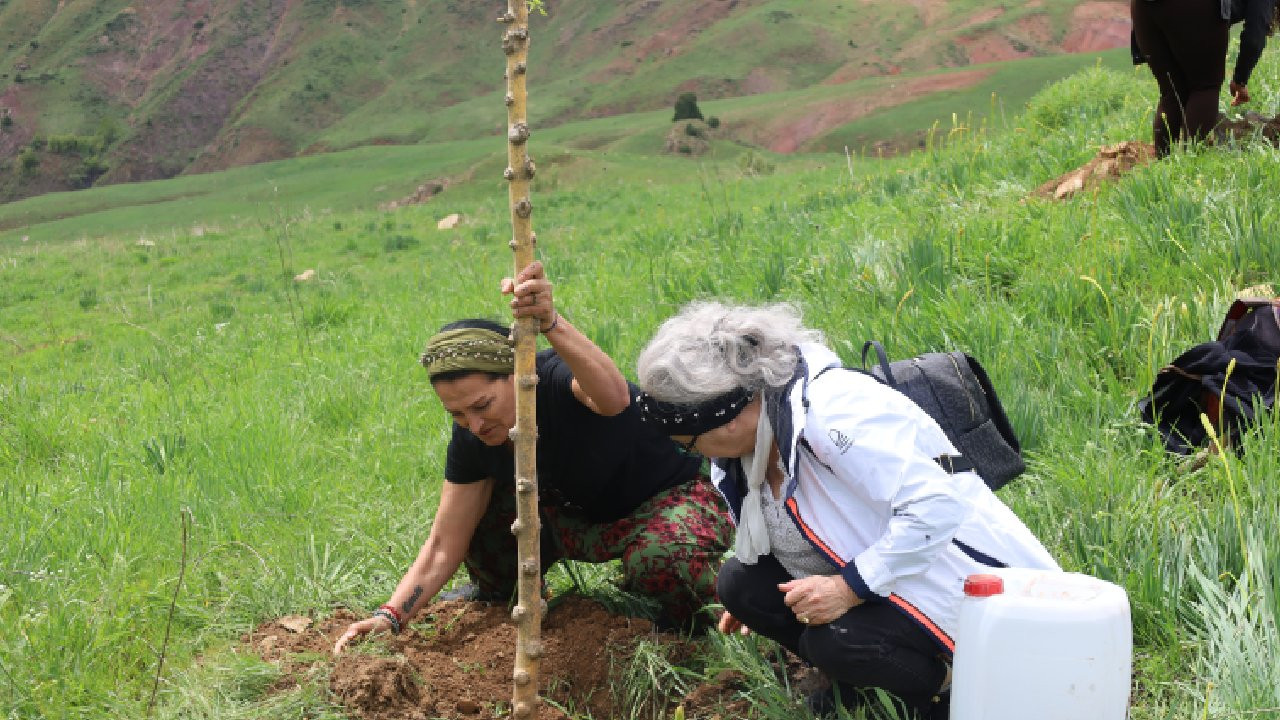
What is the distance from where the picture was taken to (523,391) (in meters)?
2.46

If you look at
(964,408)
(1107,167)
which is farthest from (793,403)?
(1107,167)

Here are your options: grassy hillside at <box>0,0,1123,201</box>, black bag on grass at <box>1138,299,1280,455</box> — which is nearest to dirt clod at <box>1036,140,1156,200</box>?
black bag on grass at <box>1138,299,1280,455</box>

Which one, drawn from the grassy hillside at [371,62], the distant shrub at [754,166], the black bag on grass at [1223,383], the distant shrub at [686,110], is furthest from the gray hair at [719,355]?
the grassy hillside at [371,62]

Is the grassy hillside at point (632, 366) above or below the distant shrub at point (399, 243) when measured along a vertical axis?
above

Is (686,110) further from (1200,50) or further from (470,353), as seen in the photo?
(470,353)

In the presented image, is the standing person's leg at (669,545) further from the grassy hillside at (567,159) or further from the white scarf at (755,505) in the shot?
the grassy hillside at (567,159)

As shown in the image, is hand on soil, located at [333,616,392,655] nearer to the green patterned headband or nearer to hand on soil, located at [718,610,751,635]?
the green patterned headband

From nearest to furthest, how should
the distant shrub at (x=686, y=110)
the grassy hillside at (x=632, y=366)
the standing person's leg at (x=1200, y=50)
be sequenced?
1. the grassy hillside at (x=632, y=366)
2. the standing person's leg at (x=1200, y=50)
3. the distant shrub at (x=686, y=110)

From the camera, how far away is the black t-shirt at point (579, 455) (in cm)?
357

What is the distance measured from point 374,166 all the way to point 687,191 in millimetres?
26662

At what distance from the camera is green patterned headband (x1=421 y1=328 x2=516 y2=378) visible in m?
3.28

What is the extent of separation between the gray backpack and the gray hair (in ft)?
0.74

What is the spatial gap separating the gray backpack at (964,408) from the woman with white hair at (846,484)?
0.31 feet

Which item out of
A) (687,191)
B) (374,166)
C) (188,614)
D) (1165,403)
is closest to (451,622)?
(188,614)
